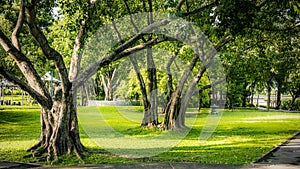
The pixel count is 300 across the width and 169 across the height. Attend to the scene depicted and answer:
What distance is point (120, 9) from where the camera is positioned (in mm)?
18531

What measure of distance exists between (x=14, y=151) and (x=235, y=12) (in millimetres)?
8481

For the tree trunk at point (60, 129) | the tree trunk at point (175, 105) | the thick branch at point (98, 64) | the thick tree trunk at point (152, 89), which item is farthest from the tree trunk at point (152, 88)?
the tree trunk at point (60, 129)

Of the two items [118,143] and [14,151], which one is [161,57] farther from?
[14,151]

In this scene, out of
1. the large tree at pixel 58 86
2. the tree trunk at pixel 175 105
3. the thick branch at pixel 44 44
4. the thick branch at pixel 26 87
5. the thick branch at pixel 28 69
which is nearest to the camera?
the thick branch at pixel 44 44

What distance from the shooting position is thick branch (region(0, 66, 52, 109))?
10703mm

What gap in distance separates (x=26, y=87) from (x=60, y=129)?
155 cm

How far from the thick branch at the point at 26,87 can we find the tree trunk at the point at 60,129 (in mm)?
194

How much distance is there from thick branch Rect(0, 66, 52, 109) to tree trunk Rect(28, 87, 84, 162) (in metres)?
0.19

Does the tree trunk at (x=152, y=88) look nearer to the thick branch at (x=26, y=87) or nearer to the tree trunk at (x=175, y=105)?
the tree trunk at (x=175, y=105)

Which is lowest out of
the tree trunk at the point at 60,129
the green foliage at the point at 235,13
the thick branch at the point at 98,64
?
the tree trunk at the point at 60,129

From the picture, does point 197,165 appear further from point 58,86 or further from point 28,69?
point 28,69

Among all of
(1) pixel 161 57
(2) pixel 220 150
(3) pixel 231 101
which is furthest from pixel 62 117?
(3) pixel 231 101

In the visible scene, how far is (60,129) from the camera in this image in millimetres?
10719

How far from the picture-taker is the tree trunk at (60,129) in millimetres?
10727
